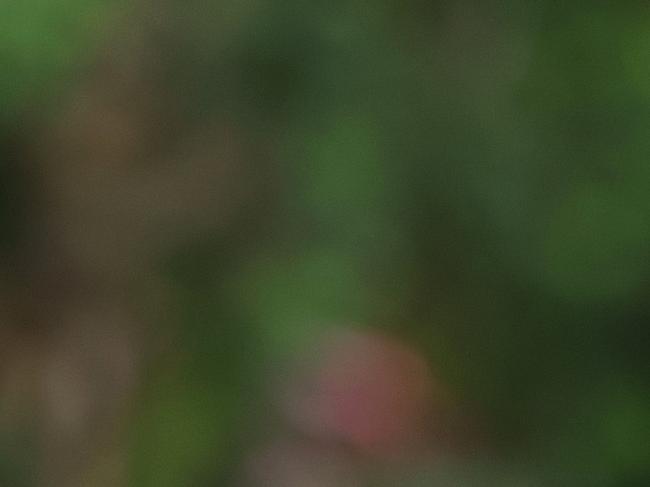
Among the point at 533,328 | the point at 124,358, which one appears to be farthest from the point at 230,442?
the point at 533,328

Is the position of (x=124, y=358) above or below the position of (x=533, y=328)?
below

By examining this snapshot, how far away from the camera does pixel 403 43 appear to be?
470 millimetres

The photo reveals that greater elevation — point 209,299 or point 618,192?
point 618,192

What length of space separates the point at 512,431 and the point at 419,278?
0.11m

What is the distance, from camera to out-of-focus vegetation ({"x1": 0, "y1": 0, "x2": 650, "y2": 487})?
464mm

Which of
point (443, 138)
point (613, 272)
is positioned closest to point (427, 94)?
point (443, 138)

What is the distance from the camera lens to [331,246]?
481 mm

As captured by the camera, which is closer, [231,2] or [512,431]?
[231,2]

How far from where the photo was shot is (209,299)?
0.50m

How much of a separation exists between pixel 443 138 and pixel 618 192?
0.09m

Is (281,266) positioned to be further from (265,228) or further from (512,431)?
(512,431)

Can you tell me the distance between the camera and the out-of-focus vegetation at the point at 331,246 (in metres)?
0.46

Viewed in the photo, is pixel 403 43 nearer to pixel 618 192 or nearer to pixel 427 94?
pixel 427 94

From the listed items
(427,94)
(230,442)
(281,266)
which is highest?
(427,94)
